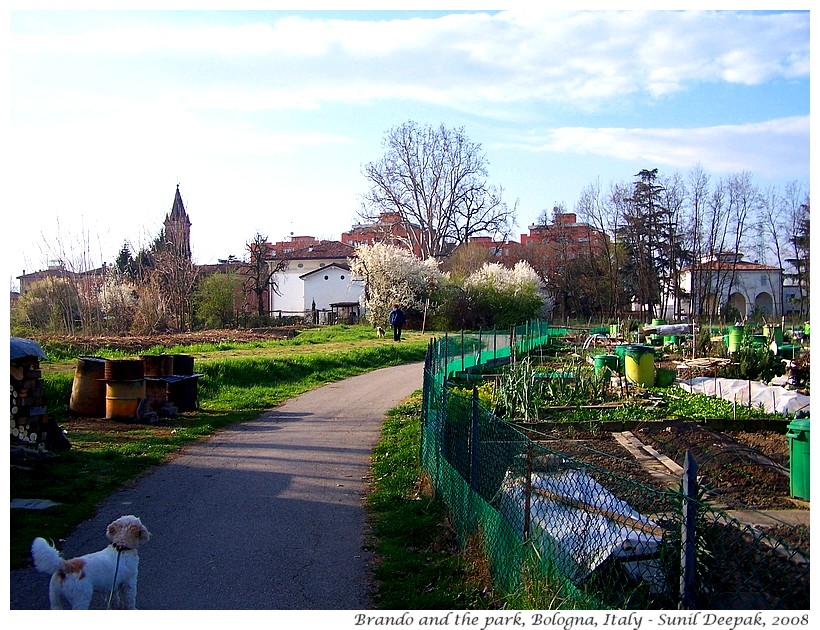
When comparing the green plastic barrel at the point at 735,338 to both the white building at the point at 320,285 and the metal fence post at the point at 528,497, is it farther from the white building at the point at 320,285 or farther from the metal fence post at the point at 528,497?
the white building at the point at 320,285

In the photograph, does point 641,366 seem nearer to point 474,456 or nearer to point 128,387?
point 128,387

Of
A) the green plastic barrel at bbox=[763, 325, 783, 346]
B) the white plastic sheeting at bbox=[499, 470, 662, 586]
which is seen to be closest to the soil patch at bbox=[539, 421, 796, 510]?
the white plastic sheeting at bbox=[499, 470, 662, 586]

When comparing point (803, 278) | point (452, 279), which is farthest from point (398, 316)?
point (803, 278)

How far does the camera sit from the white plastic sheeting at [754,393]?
12.6 meters

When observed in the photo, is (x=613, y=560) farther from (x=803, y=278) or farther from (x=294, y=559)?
(x=803, y=278)

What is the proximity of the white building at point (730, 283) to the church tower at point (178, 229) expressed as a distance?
29251mm

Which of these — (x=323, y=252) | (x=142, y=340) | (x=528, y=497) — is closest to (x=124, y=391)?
(x=528, y=497)

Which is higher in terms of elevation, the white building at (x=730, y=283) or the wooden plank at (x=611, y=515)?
the white building at (x=730, y=283)

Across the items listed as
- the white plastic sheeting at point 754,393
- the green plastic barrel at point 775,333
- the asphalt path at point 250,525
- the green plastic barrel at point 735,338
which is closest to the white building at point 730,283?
the green plastic barrel at point 775,333

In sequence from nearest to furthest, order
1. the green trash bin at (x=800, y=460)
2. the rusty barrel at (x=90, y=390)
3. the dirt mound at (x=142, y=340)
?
the green trash bin at (x=800, y=460), the rusty barrel at (x=90, y=390), the dirt mound at (x=142, y=340)

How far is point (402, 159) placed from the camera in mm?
59469

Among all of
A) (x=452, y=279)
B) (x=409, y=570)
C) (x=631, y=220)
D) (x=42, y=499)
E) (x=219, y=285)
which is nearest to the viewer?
(x=409, y=570)

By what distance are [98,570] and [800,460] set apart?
6.19m
